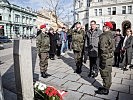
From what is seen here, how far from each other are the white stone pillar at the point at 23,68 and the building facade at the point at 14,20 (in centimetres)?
4800

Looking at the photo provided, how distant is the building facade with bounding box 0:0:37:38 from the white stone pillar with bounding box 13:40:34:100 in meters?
48.0

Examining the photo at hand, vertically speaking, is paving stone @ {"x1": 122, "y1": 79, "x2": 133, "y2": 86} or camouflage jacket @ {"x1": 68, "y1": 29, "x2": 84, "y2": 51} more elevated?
camouflage jacket @ {"x1": 68, "y1": 29, "x2": 84, "y2": 51}

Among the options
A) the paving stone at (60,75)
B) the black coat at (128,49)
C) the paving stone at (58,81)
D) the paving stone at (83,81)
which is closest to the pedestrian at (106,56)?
the paving stone at (83,81)

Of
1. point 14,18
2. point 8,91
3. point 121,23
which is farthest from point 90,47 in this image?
point 14,18

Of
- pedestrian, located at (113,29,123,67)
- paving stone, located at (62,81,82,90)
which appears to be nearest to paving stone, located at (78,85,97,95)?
paving stone, located at (62,81,82,90)

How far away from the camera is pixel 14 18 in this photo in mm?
57938

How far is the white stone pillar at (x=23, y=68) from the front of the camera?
3.75 m

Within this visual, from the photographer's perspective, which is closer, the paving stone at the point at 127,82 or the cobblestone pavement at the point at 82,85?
the cobblestone pavement at the point at 82,85

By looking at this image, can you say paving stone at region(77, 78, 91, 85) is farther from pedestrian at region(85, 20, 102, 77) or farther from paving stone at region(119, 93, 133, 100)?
paving stone at region(119, 93, 133, 100)

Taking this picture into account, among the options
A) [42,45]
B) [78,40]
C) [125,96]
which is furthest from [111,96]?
[42,45]

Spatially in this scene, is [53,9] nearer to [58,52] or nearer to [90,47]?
[58,52]

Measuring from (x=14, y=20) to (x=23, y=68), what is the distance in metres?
56.9

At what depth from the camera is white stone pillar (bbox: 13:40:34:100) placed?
375 centimetres

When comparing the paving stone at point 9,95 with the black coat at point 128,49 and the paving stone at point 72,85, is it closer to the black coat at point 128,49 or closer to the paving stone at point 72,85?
the paving stone at point 72,85
